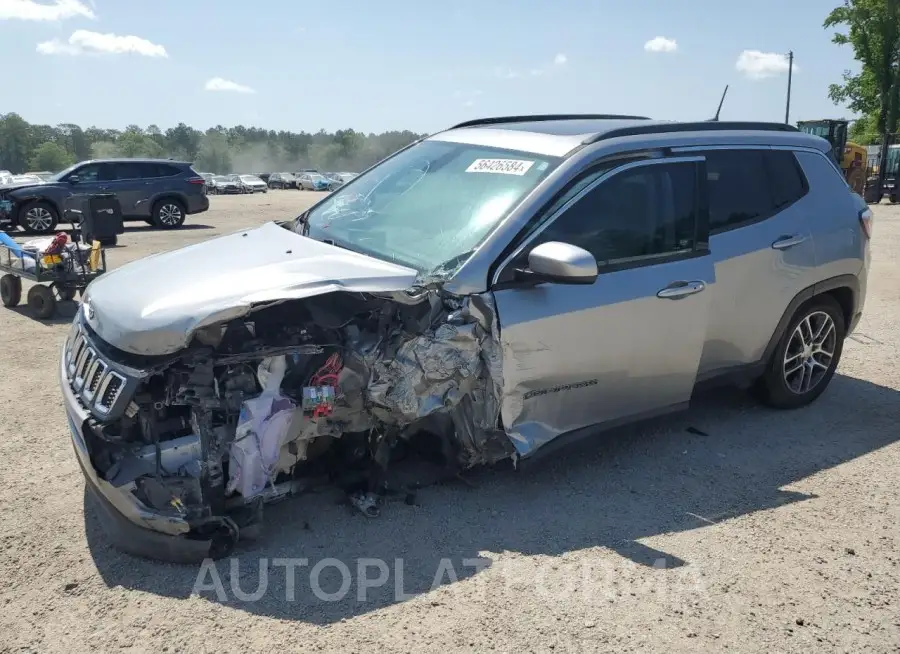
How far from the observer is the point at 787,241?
4.66 meters

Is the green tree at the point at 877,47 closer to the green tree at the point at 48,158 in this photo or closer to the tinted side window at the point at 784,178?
the tinted side window at the point at 784,178

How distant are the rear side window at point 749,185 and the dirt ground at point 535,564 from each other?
1.39 meters

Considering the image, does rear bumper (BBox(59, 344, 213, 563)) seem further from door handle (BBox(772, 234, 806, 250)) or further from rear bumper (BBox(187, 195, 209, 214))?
rear bumper (BBox(187, 195, 209, 214))

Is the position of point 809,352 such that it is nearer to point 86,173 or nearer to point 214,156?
point 86,173

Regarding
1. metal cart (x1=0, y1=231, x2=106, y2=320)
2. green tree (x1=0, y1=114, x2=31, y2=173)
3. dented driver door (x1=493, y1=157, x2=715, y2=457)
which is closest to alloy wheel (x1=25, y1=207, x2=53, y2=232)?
metal cart (x1=0, y1=231, x2=106, y2=320)

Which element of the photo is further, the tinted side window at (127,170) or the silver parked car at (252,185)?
the silver parked car at (252,185)

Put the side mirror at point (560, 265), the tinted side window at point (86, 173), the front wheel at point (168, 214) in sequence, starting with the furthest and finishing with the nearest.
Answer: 1. the front wheel at point (168, 214)
2. the tinted side window at point (86, 173)
3. the side mirror at point (560, 265)

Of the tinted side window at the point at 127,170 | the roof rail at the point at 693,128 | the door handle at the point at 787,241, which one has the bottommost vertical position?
the door handle at the point at 787,241

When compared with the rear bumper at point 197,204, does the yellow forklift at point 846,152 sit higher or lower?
higher

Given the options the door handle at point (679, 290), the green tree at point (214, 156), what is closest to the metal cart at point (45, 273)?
the door handle at point (679, 290)

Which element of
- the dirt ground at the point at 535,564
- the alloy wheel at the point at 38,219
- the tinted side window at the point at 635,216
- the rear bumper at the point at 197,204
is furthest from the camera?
the rear bumper at the point at 197,204

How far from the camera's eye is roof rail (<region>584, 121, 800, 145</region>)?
13.2 feet

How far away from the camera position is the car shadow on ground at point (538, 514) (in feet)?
9.97

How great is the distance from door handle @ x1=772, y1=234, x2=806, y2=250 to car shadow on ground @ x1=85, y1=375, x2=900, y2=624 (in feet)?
3.85
